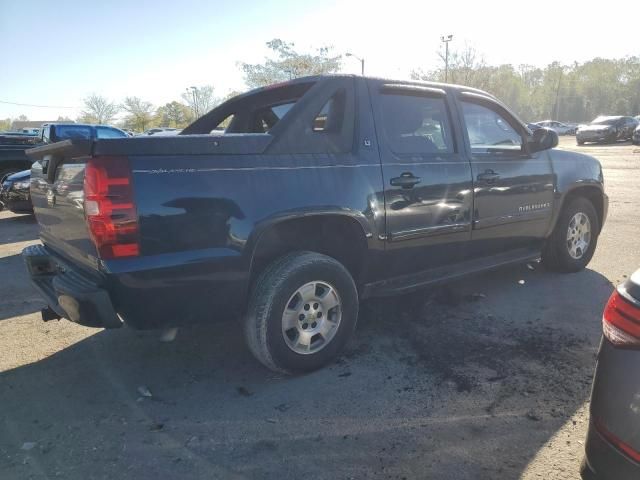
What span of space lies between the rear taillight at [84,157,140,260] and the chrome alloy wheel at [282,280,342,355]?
3.47 feet

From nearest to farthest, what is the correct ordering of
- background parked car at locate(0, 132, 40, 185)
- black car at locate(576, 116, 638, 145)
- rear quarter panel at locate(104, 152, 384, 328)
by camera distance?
1. rear quarter panel at locate(104, 152, 384, 328)
2. background parked car at locate(0, 132, 40, 185)
3. black car at locate(576, 116, 638, 145)

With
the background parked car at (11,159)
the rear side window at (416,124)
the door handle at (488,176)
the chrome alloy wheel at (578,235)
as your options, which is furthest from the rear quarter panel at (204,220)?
the background parked car at (11,159)

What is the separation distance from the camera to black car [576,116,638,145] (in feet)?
94.1

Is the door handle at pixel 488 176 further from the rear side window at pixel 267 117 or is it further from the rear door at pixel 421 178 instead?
the rear side window at pixel 267 117

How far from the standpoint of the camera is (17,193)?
29.6 feet

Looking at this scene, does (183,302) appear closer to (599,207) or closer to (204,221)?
(204,221)

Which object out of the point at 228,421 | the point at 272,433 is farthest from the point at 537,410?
the point at 228,421

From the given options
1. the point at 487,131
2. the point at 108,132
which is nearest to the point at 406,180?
the point at 487,131

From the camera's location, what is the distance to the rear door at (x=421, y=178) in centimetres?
344

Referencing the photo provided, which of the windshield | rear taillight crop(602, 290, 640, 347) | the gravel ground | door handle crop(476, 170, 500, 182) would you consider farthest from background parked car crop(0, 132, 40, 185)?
the windshield

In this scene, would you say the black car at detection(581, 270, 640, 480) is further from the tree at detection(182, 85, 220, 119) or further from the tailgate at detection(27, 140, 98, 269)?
the tree at detection(182, 85, 220, 119)

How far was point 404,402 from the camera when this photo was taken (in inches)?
111

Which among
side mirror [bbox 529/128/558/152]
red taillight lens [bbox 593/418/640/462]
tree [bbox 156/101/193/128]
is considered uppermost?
tree [bbox 156/101/193/128]

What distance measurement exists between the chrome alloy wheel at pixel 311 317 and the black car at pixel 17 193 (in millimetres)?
7951
